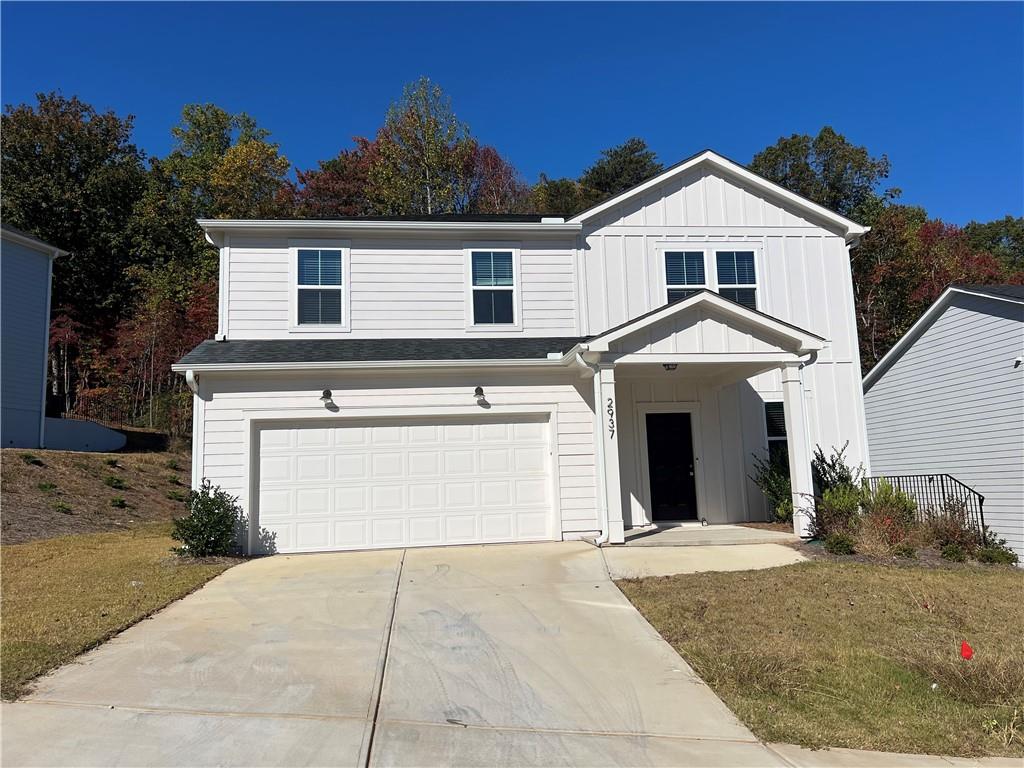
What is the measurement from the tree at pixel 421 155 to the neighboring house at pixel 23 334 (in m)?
12.1

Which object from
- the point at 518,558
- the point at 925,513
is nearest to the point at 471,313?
the point at 518,558

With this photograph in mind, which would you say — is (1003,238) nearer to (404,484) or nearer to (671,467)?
(671,467)

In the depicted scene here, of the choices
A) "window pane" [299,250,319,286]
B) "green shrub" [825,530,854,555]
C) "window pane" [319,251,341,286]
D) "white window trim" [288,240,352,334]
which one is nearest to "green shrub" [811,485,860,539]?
"green shrub" [825,530,854,555]

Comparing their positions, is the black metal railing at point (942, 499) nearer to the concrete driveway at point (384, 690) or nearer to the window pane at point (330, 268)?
the concrete driveway at point (384, 690)

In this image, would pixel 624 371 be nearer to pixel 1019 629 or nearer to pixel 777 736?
pixel 1019 629

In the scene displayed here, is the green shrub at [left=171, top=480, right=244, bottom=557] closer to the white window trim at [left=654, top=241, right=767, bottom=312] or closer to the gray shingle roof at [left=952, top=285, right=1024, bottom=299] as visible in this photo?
the white window trim at [left=654, top=241, right=767, bottom=312]

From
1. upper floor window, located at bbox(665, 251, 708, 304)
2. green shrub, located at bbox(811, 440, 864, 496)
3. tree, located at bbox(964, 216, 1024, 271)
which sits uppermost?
tree, located at bbox(964, 216, 1024, 271)

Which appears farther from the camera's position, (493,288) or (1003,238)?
(1003,238)

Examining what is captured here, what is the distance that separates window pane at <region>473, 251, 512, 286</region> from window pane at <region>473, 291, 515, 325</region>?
8.5 inches

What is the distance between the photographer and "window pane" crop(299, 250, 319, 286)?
41.8 feet

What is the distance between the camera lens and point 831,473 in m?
12.4

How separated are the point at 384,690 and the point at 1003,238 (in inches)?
1741

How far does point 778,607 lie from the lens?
7.11 metres

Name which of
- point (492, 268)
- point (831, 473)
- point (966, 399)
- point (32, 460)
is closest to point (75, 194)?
point (32, 460)
